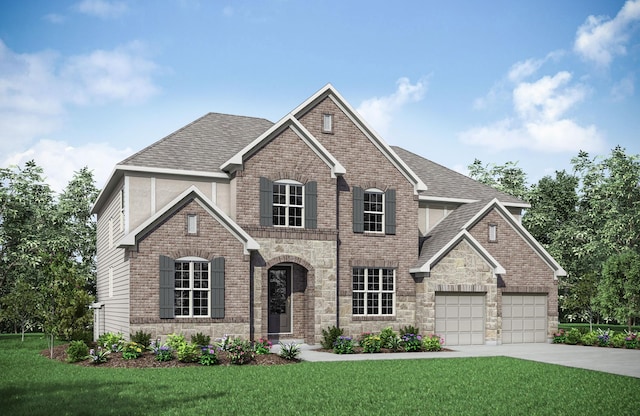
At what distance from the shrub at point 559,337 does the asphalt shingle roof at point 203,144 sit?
15345 mm

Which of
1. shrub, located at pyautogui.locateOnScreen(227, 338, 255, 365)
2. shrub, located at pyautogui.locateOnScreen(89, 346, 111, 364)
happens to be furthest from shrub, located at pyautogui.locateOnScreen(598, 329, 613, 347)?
shrub, located at pyautogui.locateOnScreen(89, 346, 111, 364)

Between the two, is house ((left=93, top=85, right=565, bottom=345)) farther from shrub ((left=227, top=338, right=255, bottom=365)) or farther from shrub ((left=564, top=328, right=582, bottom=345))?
shrub ((left=227, top=338, right=255, bottom=365))

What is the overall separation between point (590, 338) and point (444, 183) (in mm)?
9253

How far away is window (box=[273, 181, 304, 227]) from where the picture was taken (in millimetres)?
25000

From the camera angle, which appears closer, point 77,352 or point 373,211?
point 77,352

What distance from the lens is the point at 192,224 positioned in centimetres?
2261

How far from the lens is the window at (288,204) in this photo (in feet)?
82.0

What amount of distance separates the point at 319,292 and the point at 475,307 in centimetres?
665

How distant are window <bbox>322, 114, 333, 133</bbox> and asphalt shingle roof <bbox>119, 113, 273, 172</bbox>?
3.19 m

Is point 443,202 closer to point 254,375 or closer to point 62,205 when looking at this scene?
point 254,375

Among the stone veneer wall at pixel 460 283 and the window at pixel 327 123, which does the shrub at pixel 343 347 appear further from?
the window at pixel 327 123

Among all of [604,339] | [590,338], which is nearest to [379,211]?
[590,338]

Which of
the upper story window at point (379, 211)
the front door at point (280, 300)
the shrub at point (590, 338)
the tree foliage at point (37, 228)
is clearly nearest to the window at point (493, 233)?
the upper story window at point (379, 211)

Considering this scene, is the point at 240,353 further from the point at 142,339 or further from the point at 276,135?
the point at 276,135
